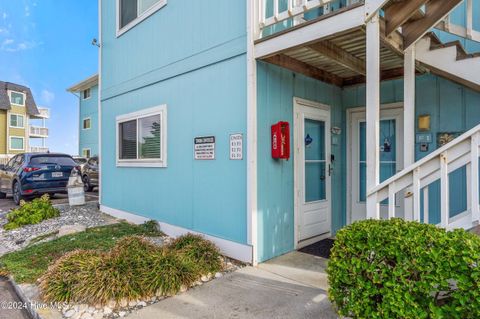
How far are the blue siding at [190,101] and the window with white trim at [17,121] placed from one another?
80.4 ft

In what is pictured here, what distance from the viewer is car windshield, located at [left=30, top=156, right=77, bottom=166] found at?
8.91m

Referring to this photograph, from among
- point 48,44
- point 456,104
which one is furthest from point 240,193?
point 48,44

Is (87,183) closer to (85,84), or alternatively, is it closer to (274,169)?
(274,169)

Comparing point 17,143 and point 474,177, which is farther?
point 17,143

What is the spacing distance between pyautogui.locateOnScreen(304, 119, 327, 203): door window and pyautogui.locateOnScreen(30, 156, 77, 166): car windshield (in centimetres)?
797

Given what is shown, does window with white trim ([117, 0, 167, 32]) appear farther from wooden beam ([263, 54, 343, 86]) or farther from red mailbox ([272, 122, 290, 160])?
red mailbox ([272, 122, 290, 160])

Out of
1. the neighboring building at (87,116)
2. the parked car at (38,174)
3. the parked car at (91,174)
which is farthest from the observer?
the neighboring building at (87,116)

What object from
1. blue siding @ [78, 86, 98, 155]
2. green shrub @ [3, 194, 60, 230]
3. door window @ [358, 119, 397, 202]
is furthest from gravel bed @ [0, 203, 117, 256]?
blue siding @ [78, 86, 98, 155]

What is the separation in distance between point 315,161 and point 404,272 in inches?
117

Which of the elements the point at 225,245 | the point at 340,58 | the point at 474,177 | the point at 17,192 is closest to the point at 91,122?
the point at 17,192

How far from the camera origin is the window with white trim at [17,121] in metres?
25.1

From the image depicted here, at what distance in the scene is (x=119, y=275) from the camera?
3053 mm

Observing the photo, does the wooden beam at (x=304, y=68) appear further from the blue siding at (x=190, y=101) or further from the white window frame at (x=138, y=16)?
the white window frame at (x=138, y=16)

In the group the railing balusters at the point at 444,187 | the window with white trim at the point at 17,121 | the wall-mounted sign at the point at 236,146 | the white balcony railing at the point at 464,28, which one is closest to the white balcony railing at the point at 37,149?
the window with white trim at the point at 17,121
